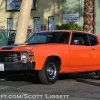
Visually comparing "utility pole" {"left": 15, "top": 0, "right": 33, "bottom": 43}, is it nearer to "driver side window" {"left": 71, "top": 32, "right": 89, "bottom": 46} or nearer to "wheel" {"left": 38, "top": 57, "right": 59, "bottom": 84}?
"driver side window" {"left": 71, "top": 32, "right": 89, "bottom": 46}

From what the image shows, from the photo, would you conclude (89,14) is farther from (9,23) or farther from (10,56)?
(9,23)

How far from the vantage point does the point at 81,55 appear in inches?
449

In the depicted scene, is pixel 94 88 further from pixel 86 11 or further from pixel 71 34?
pixel 86 11

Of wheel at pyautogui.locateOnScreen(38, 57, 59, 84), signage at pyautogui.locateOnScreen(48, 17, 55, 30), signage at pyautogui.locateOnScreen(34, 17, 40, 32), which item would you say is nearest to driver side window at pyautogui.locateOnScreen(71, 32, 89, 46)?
wheel at pyautogui.locateOnScreen(38, 57, 59, 84)

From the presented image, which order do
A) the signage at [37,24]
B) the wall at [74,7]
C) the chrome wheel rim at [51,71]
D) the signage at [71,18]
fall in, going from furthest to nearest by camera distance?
the signage at [37,24], the signage at [71,18], the wall at [74,7], the chrome wheel rim at [51,71]

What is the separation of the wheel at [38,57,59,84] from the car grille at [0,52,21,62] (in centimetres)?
79

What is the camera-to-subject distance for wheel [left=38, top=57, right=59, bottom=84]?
10398 mm

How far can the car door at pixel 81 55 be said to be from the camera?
1121 cm

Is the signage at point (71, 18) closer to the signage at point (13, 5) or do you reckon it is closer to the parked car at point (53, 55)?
the signage at point (13, 5)

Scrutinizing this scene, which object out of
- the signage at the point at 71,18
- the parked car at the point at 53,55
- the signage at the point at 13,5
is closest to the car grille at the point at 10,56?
the parked car at the point at 53,55

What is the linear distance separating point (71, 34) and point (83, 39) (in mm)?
645

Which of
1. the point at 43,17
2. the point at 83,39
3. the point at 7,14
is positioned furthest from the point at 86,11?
the point at 7,14

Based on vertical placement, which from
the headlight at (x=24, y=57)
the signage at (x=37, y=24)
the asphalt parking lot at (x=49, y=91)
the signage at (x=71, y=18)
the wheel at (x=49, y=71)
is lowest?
the asphalt parking lot at (x=49, y=91)

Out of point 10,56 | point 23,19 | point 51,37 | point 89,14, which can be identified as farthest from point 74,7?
point 10,56
